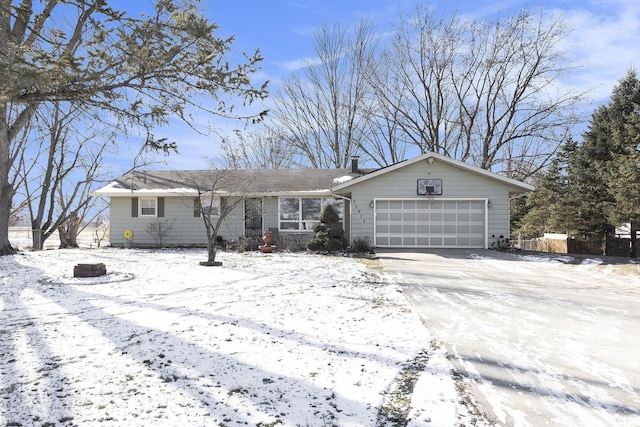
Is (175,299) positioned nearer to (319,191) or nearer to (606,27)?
(319,191)

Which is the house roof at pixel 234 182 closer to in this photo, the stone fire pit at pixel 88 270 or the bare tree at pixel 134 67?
the stone fire pit at pixel 88 270

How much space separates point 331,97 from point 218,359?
82.8ft

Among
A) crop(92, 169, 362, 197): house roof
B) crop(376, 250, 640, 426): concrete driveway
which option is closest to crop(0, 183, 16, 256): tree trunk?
crop(92, 169, 362, 197): house roof

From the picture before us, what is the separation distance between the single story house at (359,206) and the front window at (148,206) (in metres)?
0.04

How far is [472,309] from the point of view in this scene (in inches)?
210

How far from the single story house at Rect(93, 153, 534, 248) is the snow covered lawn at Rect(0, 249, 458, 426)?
816cm

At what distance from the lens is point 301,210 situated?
16578mm

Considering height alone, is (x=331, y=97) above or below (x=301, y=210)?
above

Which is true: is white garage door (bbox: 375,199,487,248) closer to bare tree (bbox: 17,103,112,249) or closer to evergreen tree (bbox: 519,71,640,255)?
evergreen tree (bbox: 519,71,640,255)

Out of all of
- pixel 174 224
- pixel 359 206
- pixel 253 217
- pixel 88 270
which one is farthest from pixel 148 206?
pixel 88 270

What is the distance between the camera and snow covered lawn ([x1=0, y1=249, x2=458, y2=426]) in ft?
8.12

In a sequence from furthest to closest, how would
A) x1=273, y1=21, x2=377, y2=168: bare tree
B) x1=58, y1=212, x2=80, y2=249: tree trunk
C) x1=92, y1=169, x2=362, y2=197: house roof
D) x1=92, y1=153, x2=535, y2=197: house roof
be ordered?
x1=273, y1=21, x2=377, y2=168: bare tree
x1=58, y1=212, x2=80, y2=249: tree trunk
x1=92, y1=169, x2=362, y2=197: house roof
x1=92, y1=153, x2=535, y2=197: house roof

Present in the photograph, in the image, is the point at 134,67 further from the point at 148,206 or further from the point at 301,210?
the point at 148,206

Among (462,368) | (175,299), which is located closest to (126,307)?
(175,299)
